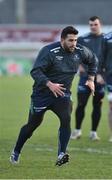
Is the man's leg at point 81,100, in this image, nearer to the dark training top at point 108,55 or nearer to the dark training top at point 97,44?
the dark training top at point 97,44

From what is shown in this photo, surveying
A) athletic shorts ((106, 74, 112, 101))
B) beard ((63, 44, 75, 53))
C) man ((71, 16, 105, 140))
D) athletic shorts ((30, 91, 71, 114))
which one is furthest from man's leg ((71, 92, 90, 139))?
beard ((63, 44, 75, 53))

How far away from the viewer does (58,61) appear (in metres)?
10.0

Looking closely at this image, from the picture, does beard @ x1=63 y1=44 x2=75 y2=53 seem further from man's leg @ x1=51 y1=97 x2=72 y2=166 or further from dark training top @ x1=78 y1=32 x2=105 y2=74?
dark training top @ x1=78 y1=32 x2=105 y2=74

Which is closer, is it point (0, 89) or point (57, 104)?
point (57, 104)

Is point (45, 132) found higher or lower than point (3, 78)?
higher

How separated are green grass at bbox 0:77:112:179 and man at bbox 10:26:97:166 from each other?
0.38 m

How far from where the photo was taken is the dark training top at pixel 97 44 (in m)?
13.1

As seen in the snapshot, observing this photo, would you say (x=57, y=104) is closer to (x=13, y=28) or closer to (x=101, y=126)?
(x=101, y=126)

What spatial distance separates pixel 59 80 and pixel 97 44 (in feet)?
10.9

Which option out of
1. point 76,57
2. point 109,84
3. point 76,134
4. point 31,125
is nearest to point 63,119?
point 31,125

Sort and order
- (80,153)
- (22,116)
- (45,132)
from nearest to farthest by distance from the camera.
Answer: (80,153) < (45,132) < (22,116)

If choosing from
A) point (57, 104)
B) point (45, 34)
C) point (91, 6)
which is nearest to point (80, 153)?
point (57, 104)

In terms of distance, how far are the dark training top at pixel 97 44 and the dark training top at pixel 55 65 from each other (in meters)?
2.84

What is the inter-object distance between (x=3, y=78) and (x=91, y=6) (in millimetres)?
21693
